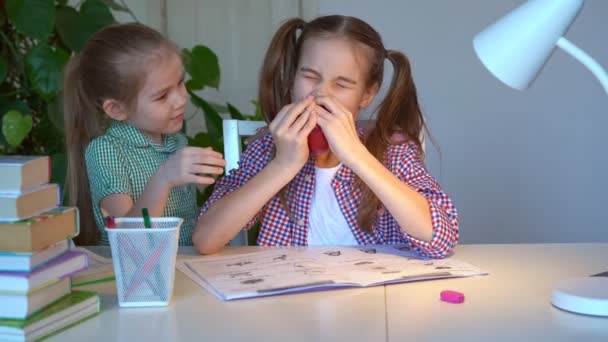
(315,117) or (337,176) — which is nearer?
(315,117)

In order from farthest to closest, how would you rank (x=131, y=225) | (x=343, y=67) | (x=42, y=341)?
(x=343, y=67)
(x=131, y=225)
(x=42, y=341)

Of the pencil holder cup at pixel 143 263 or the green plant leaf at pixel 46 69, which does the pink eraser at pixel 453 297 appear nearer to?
the pencil holder cup at pixel 143 263

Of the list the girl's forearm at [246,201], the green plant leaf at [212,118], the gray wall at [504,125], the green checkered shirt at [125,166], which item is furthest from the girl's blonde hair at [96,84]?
the gray wall at [504,125]

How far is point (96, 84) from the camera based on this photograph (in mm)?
2049

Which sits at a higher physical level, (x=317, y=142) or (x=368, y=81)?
(x=368, y=81)

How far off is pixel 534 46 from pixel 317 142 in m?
0.66

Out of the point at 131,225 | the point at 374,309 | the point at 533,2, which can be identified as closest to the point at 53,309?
the point at 131,225

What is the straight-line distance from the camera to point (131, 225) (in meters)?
1.30

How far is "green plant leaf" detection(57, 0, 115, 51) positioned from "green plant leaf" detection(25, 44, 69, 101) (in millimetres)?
106

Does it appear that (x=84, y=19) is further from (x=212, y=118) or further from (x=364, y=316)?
(x=364, y=316)

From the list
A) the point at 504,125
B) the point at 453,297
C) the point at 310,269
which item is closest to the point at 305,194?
the point at 310,269

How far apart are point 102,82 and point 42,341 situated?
1054 millimetres

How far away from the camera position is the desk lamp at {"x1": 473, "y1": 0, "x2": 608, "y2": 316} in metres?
1.16

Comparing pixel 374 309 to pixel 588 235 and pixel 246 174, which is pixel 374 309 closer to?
pixel 246 174
